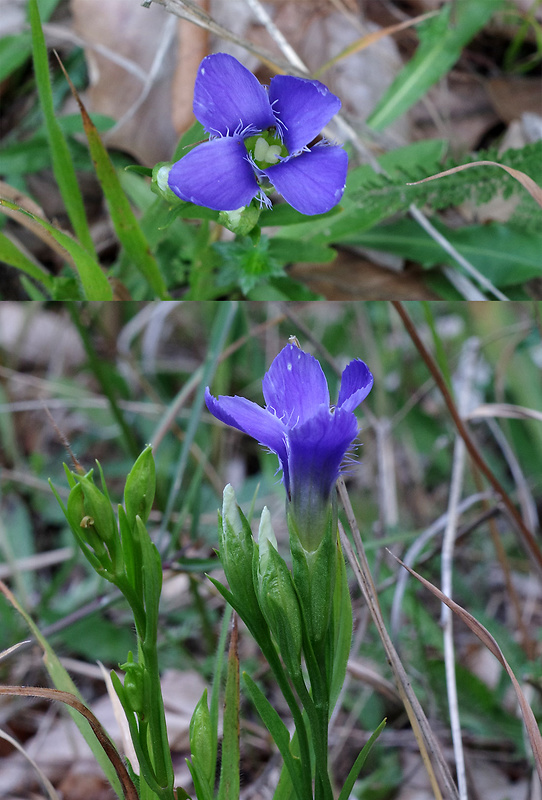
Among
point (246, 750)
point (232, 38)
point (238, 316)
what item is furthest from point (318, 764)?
point (238, 316)

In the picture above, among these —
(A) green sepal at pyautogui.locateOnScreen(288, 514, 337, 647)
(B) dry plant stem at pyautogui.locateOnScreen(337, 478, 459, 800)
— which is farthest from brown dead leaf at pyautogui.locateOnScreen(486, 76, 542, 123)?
(A) green sepal at pyautogui.locateOnScreen(288, 514, 337, 647)

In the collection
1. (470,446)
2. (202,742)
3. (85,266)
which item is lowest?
(202,742)

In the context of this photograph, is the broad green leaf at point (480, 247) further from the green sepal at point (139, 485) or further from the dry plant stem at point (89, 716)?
the dry plant stem at point (89, 716)

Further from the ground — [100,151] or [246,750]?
[100,151]

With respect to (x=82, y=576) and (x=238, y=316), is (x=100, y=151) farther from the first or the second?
(x=82, y=576)

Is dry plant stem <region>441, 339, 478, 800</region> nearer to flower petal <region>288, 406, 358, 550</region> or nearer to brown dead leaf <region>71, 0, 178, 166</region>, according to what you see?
flower petal <region>288, 406, 358, 550</region>

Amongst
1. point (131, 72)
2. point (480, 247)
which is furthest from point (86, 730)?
point (131, 72)

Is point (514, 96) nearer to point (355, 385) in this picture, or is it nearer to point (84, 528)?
point (355, 385)

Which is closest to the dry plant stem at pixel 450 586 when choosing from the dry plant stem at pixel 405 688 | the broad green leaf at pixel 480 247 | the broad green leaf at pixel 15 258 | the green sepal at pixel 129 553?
the dry plant stem at pixel 405 688
